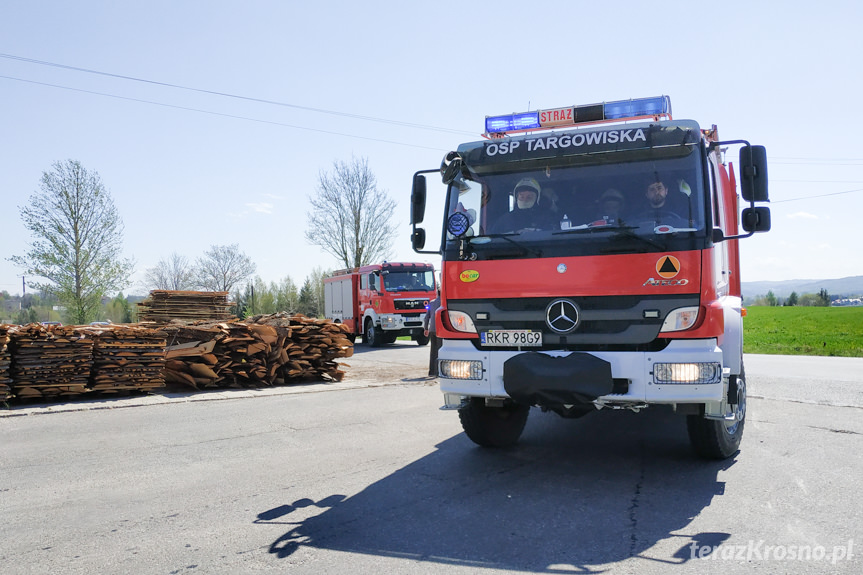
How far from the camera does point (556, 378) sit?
188 inches

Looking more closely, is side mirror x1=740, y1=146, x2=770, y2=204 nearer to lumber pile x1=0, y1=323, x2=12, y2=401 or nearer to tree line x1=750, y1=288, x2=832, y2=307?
lumber pile x1=0, y1=323, x2=12, y2=401

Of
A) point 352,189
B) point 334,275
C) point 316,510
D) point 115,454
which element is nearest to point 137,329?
point 115,454

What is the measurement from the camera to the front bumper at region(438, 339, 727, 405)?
462 cm

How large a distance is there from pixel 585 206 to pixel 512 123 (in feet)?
5.66

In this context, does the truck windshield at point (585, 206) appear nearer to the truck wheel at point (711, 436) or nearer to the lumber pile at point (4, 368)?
the truck wheel at point (711, 436)

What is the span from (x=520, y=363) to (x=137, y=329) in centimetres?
758

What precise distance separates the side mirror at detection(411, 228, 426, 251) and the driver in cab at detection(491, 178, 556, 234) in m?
0.88

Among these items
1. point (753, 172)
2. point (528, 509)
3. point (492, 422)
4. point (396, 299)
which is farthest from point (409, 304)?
point (528, 509)

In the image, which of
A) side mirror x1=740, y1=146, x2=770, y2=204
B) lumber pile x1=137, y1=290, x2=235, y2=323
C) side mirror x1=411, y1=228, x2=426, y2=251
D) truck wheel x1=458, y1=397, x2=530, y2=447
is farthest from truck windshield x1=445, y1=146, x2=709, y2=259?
lumber pile x1=137, y1=290, x2=235, y2=323

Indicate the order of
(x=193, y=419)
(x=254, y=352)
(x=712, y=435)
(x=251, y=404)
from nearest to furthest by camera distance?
1. (x=712, y=435)
2. (x=193, y=419)
3. (x=251, y=404)
4. (x=254, y=352)

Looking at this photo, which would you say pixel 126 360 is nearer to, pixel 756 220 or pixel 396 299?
pixel 756 220

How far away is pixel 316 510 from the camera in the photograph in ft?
14.5

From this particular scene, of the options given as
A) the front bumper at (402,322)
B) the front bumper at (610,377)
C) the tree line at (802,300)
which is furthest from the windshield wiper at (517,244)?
the tree line at (802,300)

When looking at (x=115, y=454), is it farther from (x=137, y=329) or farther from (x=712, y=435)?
(x=712, y=435)
